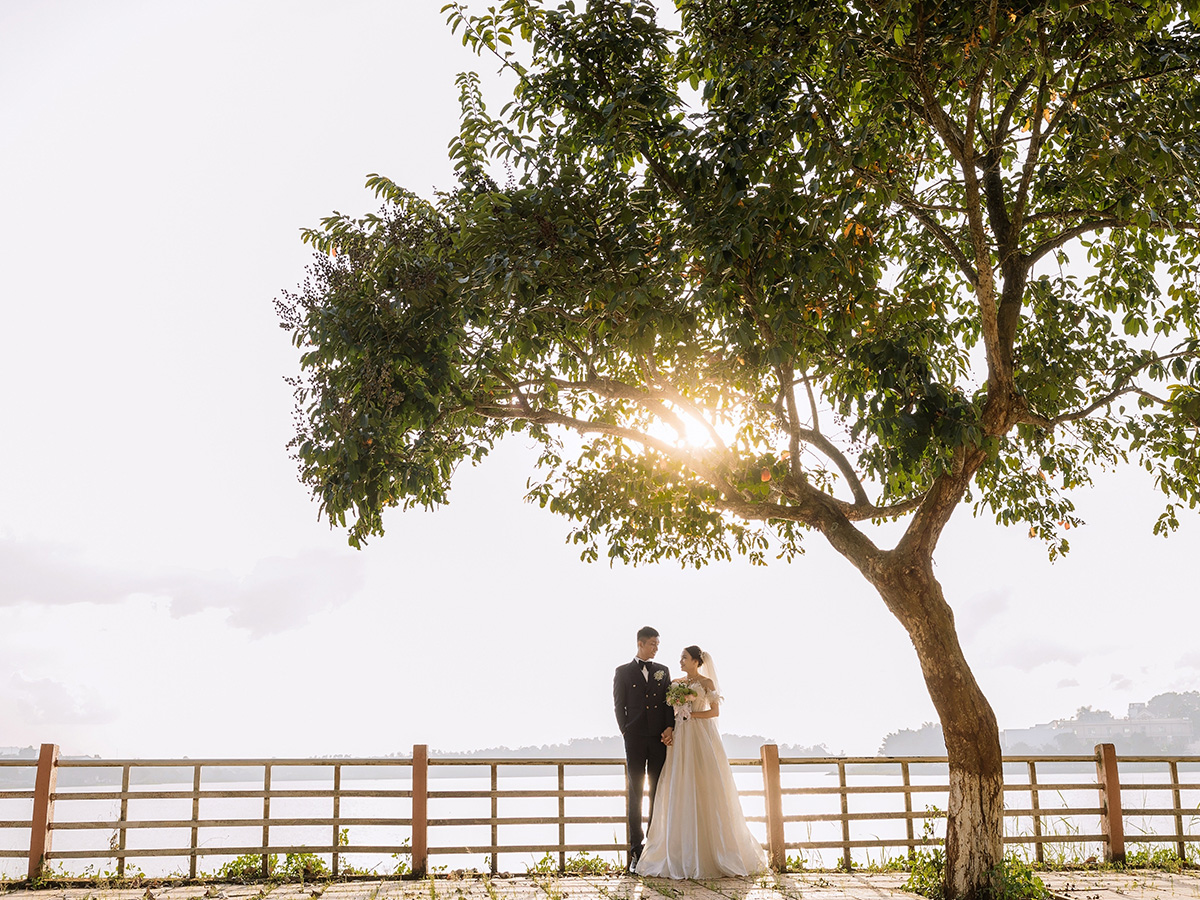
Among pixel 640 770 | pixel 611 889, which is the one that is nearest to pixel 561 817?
pixel 640 770

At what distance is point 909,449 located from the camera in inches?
249

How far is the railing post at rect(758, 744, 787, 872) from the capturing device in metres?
8.92

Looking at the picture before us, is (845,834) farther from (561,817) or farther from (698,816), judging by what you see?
(561,817)

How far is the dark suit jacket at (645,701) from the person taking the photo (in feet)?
28.2

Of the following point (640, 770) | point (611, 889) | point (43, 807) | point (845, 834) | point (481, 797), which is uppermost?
point (640, 770)

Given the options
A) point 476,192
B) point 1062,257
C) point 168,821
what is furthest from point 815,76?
point 168,821

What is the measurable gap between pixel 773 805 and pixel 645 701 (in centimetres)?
186

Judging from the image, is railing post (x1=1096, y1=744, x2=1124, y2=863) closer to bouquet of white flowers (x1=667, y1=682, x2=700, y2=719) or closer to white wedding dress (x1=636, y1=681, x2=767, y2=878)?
white wedding dress (x1=636, y1=681, x2=767, y2=878)

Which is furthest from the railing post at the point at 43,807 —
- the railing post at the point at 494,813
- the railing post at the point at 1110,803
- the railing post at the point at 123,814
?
the railing post at the point at 1110,803

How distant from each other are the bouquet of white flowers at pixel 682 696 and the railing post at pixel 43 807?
20.0 feet

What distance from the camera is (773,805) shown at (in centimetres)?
911

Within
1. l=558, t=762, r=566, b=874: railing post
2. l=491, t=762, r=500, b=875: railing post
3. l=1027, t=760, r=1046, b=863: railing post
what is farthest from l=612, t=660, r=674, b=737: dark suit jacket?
l=1027, t=760, r=1046, b=863: railing post

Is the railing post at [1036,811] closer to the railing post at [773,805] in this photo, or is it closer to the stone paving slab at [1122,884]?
the stone paving slab at [1122,884]

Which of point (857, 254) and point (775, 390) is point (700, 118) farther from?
point (775, 390)
